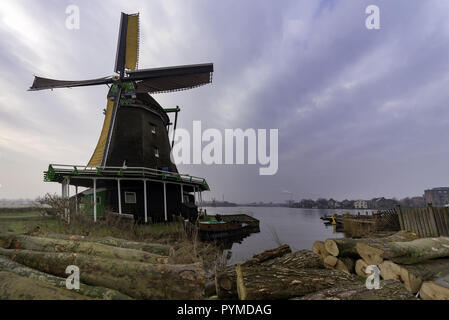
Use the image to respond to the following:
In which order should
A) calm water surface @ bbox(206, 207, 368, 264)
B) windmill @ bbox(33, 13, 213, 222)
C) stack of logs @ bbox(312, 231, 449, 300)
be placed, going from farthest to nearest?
1. windmill @ bbox(33, 13, 213, 222)
2. calm water surface @ bbox(206, 207, 368, 264)
3. stack of logs @ bbox(312, 231, 449, 300)

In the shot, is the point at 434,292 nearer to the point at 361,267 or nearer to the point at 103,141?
the point at 361,267

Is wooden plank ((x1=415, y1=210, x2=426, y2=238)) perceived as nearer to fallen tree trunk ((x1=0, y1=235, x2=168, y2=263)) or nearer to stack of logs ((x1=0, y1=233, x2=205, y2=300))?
stack of logs ((x1=0, y1=233, x2=205, y2=300))

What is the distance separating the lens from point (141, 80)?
2350 cm

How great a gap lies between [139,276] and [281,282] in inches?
111

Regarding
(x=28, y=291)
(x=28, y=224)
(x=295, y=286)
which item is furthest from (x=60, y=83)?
(x=295, y=286)

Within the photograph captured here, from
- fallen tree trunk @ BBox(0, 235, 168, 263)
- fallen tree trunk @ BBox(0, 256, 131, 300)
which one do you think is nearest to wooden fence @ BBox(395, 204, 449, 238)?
fallen tree trunk @ BBox(0, 235, 168, 263)

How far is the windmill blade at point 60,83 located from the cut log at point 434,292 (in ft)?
91.6

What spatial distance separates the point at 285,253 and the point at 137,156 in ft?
57.5

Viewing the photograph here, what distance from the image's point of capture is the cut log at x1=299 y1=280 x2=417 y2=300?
135 inches

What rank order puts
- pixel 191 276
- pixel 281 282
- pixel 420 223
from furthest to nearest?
pixel 420 223 → pixel 281 282 → pixel 191 276

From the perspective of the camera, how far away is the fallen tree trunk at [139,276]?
3.85 metres

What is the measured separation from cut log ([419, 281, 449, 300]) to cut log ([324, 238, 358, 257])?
92.4 inches

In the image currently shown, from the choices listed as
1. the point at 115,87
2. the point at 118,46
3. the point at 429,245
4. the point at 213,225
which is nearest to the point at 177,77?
the point at 115,87

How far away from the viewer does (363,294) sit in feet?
11.4
